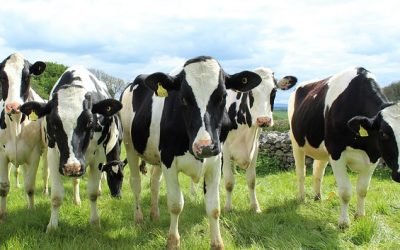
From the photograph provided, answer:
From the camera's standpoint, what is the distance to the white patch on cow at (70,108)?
5.89 metres

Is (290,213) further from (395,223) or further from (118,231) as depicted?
(118,231)

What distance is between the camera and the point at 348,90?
7484mm

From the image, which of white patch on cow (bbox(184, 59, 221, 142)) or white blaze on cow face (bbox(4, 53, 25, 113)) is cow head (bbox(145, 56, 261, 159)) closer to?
white patch on cow (bbox(184, 59, 221, 142))

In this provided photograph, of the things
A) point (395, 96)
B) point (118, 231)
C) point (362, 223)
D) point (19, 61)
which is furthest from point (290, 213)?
point (395, 96)

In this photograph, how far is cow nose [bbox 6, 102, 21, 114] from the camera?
21.6 feet

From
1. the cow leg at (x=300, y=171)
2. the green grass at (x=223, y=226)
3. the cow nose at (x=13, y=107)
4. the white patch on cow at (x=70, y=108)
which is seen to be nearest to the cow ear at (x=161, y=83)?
the white patch on cow at (x=70, y=108)

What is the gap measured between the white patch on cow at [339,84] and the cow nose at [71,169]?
4.07 m

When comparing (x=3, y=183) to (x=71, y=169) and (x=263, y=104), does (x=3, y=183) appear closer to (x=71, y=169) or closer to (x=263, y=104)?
(x=71, y=169)

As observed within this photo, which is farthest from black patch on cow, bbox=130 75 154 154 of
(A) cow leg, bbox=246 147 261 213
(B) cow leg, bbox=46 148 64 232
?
(A) cow leg, bbox=246 147 261 213

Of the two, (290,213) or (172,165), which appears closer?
(172,165)

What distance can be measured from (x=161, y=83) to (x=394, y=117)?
312cm

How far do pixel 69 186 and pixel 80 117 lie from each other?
5.36 meters

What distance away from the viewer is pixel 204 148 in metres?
4.97

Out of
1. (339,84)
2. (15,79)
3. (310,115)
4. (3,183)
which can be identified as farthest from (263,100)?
(3,183)
